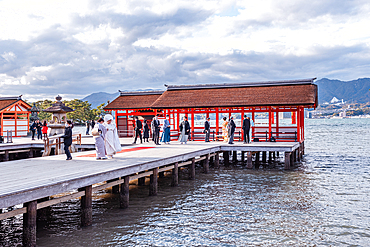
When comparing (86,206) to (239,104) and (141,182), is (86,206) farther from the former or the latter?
(239,104)

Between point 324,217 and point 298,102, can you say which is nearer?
point 324,217

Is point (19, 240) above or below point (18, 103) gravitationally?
below

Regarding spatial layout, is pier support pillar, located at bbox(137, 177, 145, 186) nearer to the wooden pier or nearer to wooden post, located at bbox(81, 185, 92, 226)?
the wooden pier

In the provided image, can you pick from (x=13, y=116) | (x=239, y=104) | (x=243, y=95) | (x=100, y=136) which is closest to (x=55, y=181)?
(x=100, y=136)

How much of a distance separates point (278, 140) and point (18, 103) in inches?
987

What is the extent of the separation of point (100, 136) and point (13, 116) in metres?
24.4

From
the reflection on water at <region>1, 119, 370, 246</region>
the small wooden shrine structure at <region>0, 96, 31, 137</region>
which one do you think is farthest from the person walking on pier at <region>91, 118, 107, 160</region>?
the small wooden shrine structure at <region>0, 96, 31, 137</region>

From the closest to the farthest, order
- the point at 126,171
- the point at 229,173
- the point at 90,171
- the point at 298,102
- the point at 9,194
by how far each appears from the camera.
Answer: the point at 9,194 → the point at 90,171 → the point at 126,171 → the point at 229,173 → the point at 298,102

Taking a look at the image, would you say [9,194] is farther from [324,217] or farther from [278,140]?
[278,140]

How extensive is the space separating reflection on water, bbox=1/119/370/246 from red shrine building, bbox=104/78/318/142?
7.91 meters

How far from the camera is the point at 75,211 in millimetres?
11562

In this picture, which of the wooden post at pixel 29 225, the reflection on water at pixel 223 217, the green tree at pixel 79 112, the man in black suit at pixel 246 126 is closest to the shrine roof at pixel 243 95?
the man in black suit at pixel 246 126

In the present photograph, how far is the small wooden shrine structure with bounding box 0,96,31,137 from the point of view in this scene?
104 feet

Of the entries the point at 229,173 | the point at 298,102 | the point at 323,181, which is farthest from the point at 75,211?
the point at 298,102
